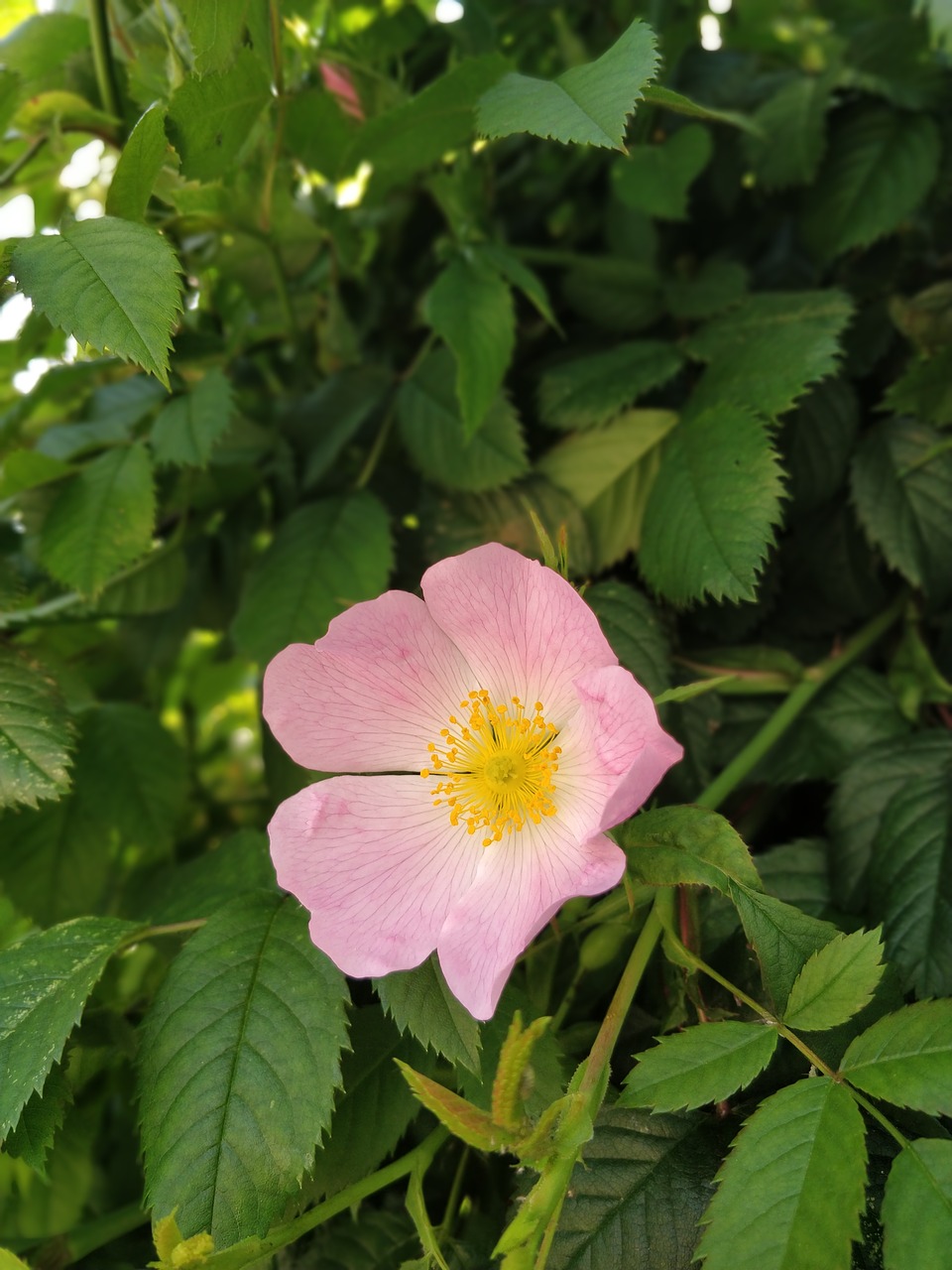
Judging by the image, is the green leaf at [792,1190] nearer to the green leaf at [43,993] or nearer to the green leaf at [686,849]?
the green leaf at [686,849]

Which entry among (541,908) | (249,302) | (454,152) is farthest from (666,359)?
(541,908)

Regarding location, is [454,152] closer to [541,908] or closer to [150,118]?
[150,118]

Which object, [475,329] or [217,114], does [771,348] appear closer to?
[475,329]

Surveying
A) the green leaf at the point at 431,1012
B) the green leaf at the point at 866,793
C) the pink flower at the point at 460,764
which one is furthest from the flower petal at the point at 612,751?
the green leaf at the point at 866,793

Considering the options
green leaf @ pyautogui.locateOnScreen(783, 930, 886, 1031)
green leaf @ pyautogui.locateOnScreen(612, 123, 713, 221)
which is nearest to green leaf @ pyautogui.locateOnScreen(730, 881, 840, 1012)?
green leaf @ pyautogui.locateOnScreen(783, 930, 886, 1031)

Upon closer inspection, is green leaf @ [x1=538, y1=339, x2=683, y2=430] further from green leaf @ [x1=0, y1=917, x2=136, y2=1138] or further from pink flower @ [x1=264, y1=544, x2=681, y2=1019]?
green leaf @ [x1=0, y1=917, x2=136, y2=1138]
